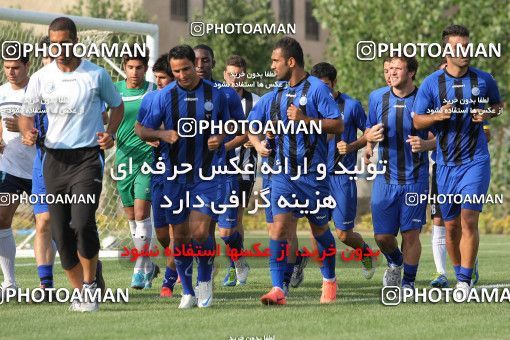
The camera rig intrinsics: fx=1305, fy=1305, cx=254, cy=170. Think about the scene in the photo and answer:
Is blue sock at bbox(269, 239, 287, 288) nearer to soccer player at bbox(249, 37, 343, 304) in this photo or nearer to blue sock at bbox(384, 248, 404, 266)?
soccer player at bbox(249, 37, 343, 304)

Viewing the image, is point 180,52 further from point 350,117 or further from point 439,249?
point 439,249

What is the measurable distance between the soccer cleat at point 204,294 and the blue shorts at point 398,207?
6.99 feet

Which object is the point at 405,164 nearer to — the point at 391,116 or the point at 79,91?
the point at 391,116

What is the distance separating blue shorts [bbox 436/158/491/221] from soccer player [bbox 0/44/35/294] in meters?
4.01

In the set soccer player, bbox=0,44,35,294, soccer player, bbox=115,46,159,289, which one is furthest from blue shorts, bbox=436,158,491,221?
soccer player, bbox=0,44,35,294

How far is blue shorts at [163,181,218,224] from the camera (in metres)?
11.3

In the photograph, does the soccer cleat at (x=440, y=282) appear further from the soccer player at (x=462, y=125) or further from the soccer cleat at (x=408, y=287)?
the soccer player at (x=462, y=125)

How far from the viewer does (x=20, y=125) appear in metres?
11.2

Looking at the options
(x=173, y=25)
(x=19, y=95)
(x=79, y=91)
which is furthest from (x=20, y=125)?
(x=173, y=25)

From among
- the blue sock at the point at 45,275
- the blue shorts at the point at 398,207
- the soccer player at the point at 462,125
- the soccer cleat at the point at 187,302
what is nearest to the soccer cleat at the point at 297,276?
the blue shorts at the point at 398,207

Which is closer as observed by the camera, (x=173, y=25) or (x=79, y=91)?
(x=79, y=91)

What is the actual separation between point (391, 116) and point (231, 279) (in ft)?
9.16

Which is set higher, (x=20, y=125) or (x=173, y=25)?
(x=173, y=25)

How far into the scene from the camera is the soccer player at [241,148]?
1437 centimetres
